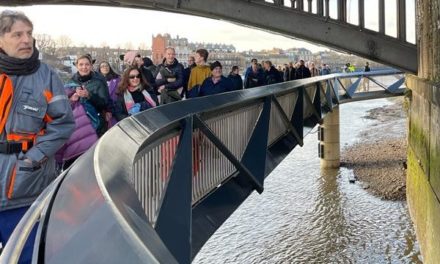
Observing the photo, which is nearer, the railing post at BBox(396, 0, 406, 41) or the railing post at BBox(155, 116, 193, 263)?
the railing post at BBox(155, 116, 193, 263)

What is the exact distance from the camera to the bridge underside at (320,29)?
15.5 m

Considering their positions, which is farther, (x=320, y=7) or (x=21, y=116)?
(x=320, y=7)

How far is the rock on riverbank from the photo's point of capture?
815 inches

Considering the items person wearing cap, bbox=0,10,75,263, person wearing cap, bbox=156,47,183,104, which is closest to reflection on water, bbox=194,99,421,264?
person wearing cap, bbox=156,47,183,104

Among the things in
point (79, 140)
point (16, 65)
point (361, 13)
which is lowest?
point (79, 140)

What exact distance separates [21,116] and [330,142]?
2283cm

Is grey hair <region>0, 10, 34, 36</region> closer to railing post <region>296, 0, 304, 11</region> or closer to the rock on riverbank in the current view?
railing post <region>296, 0, 304, 11</region>

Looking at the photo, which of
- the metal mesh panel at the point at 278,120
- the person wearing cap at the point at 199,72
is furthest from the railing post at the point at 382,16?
the person wearing cap at the point at 199,72

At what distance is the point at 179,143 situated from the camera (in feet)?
11.9

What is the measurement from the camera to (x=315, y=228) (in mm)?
17797

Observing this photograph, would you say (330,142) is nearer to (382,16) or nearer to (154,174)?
(382,16)

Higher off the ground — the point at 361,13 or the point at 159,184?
the point at 361,13

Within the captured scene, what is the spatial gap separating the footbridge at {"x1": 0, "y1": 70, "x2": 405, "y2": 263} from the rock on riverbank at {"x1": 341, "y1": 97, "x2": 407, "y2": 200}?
13.1 meters

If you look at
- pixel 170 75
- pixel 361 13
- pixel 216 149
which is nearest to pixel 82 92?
pixel 216 149
